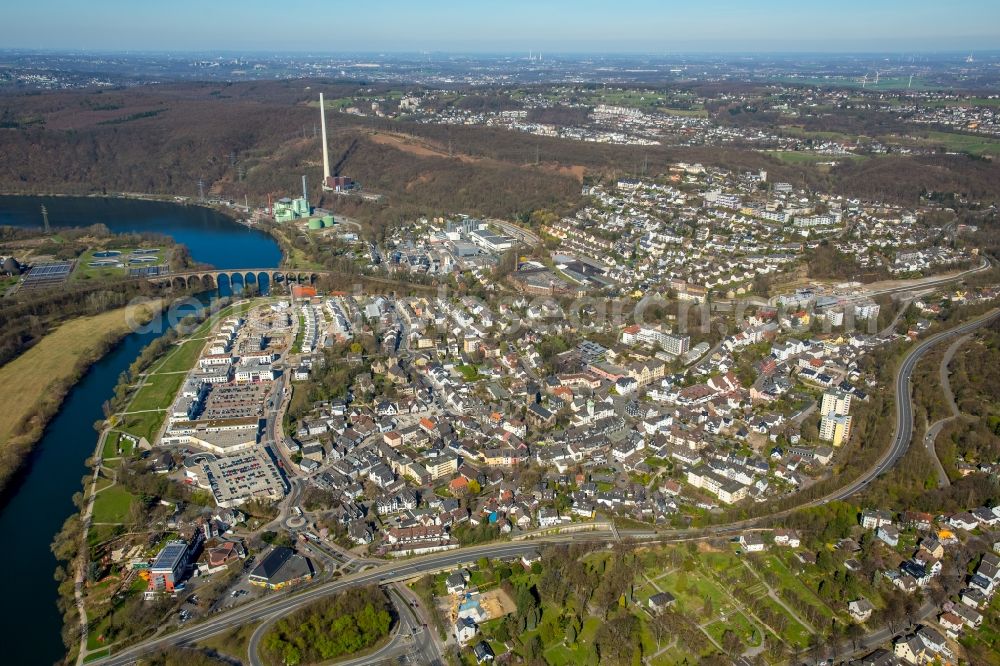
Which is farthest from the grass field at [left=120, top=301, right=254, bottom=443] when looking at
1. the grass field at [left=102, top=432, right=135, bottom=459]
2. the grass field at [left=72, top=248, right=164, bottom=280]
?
the grass field at [left=72, top=248, right=164, bottom=280]

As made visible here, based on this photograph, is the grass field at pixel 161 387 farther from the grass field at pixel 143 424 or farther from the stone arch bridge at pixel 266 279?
the stone arch bridge at pixel 266 279

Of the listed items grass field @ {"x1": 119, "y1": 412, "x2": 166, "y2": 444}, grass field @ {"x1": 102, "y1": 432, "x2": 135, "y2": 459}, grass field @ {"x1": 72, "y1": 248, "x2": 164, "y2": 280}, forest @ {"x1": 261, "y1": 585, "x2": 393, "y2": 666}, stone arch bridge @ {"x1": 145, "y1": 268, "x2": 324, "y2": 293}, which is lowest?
forest @ {"x1": 261, "y1": 585, "x2": 393, "y2": 666}

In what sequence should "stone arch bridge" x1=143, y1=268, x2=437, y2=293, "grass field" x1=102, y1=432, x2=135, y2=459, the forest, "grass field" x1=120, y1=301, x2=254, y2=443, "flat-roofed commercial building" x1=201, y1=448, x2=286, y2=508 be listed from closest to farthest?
the forest → "flat-roofed commercial building" x1=201, y1=448, x2=286, y2=508 → "grass field" x1=102, y1=432, x2=135, y2=459 → "grass field" x1=120, y1=301, x2=254, y2=443 → "stone arch bridge" x1=143, y1=268, x2=437, y2=293

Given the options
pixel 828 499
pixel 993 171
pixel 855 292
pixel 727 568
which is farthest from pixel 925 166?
pixel 727 568

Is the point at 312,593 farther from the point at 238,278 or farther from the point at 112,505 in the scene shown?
the point at 238,278

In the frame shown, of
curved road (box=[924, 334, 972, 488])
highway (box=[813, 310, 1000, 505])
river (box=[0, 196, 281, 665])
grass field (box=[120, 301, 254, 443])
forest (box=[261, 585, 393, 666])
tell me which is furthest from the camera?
grass field (box=[120, 301, 254, 443])

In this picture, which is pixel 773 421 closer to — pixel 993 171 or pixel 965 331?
pixel 965 331

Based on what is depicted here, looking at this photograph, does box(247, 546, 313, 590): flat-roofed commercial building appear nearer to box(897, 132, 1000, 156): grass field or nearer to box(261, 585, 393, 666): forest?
box(261, 585, 393, 666): forest
